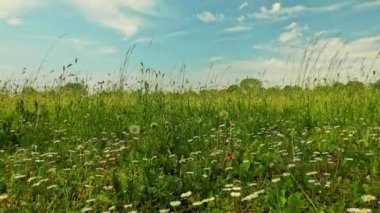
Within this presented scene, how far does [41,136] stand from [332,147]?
4136mm

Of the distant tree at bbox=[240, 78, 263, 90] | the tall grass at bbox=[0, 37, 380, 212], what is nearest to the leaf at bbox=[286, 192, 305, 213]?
the tall grass at bbox=[0, 37, 380, 212]

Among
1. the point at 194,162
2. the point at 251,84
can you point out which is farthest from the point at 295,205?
the point at 251,84

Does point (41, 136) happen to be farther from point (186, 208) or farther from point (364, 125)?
point (364, 125)

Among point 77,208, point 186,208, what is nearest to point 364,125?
point 186,208

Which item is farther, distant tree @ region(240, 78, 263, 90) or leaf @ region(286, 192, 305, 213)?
distant tree @ region(240, 78, 263, 90)

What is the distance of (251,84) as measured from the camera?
14758 mm

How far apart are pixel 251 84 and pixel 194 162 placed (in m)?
10.1

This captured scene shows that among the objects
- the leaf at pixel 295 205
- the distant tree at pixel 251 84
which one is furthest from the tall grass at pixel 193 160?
the distant tree at pixel 251 84

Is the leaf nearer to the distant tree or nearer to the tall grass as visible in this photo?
the tall grass

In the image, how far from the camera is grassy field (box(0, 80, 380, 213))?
4.04 m

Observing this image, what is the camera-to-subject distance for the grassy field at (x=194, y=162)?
4.04 m

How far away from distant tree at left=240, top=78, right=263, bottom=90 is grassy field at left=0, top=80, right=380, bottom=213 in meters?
5.60

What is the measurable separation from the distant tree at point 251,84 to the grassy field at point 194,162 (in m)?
5.60

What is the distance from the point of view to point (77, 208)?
422cm
